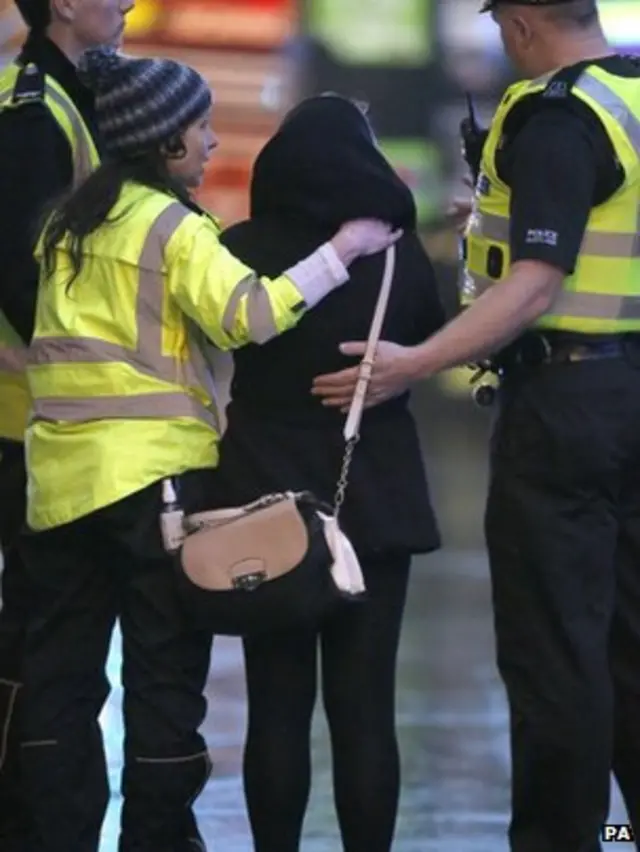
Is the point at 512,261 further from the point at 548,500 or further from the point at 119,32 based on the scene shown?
the point at 119,32

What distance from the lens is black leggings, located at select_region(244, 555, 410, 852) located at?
12.8 feet

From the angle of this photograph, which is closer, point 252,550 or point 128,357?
point 252,550

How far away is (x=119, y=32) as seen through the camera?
4371 millimetres

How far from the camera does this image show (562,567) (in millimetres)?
3896

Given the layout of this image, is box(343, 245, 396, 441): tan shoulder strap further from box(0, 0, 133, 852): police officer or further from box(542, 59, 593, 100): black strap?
box(0, 0, 133, 852): police officer

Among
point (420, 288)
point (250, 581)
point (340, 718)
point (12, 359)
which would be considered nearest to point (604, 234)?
point (420, 288)

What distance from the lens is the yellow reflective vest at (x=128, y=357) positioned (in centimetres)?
374

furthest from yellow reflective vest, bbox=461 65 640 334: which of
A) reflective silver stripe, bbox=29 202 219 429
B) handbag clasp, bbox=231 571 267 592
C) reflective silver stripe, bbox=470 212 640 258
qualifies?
handbag clasp, bbox=231 571 267 592

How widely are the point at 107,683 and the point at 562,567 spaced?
95 cm

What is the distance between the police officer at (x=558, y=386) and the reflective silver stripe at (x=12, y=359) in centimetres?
76

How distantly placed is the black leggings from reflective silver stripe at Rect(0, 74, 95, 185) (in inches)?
41.2

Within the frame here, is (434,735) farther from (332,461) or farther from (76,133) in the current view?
(76,133)

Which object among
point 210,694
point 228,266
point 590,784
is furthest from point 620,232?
point 210,694

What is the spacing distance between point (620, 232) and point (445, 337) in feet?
1.31
